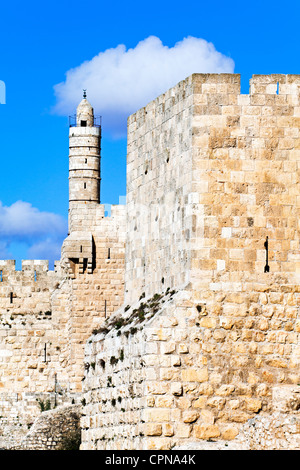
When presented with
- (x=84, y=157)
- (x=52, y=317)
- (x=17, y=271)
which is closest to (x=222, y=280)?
(x=52, y=317)

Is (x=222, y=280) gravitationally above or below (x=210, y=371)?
above

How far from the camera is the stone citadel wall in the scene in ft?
54.1

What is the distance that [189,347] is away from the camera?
16562 millimetres

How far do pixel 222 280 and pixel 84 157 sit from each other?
29727 mm

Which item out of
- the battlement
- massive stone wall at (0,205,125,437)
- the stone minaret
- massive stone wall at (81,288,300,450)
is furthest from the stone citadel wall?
the stone minaret

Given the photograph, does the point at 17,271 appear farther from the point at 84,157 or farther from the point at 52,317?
the point at 84,157

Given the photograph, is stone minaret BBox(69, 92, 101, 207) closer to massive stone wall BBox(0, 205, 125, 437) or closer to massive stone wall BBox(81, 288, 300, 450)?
massive stone wall BBox(0, 205, 125, 437)

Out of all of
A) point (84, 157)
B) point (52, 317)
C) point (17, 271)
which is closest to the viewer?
point (52, 317)

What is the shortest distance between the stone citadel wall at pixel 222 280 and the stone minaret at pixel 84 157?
28.3 meters

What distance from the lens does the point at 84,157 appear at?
46.2m

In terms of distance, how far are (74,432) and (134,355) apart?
11377 millimetres

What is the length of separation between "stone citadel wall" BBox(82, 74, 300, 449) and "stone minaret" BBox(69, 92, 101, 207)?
2829cm

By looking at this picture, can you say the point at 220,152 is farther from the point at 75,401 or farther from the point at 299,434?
the point at 75,401

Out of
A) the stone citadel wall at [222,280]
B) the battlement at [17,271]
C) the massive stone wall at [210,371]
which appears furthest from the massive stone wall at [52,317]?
the massive stone wall at [210,371]
